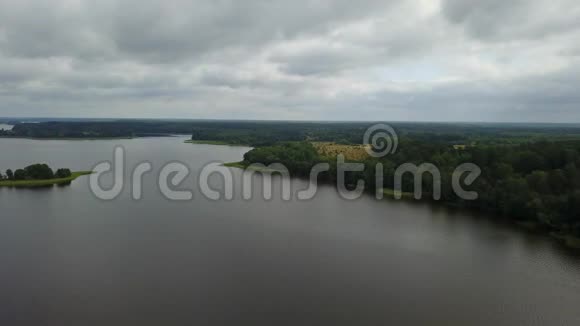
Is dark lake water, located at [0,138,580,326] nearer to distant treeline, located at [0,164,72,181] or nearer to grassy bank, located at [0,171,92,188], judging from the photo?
grassy bank, located at [0,171,92,188]

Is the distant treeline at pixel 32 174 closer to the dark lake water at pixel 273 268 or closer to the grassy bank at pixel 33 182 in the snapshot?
the grassy bank at pixel 33 182

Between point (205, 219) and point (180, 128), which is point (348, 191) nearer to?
point (205, 219)

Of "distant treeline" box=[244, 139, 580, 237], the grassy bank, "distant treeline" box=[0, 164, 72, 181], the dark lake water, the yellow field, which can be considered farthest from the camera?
the yellow field

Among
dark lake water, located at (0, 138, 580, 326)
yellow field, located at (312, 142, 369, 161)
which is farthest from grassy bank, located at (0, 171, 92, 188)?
yellow field, located at (312, 142, 369, 161)

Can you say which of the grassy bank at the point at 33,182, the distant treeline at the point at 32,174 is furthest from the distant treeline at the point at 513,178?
the distant treeline at the point at 32,174

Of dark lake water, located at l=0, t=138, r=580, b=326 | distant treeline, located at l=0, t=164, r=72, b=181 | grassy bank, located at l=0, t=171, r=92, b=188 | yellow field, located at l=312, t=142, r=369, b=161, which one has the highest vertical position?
yellow field, located at l=312, t=142, r=369, b=161
